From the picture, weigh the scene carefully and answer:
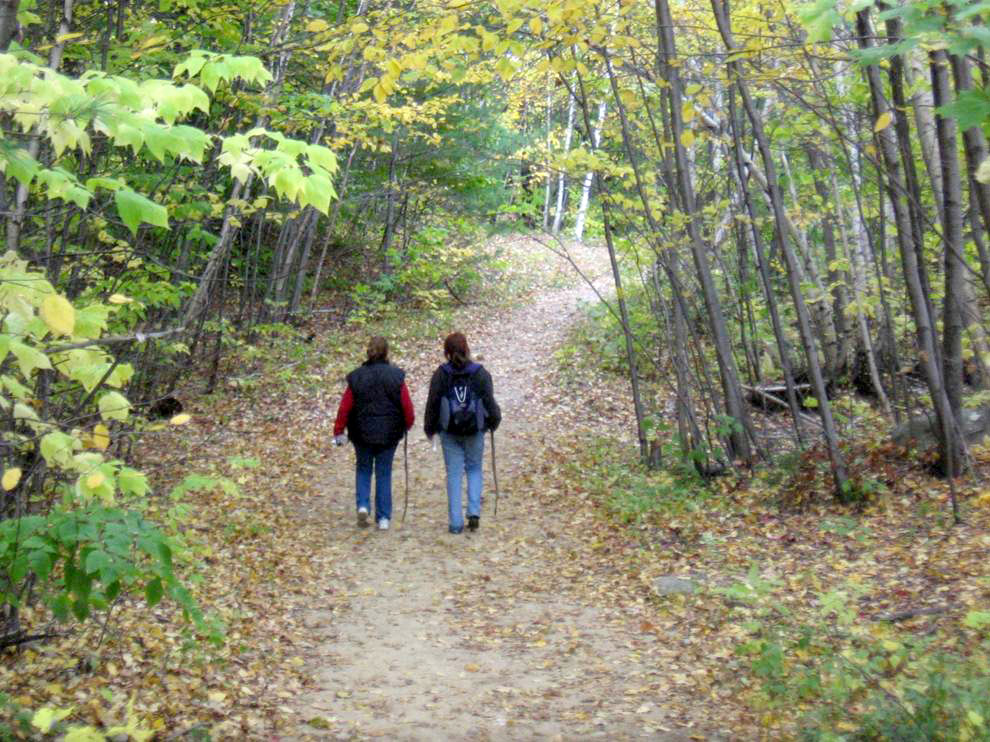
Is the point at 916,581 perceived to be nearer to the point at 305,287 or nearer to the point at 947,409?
the point at 947,409

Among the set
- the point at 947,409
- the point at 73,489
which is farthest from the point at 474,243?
the point at 73,489

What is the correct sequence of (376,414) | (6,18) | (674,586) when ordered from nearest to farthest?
(6,18)
(674,586)
(376,414)

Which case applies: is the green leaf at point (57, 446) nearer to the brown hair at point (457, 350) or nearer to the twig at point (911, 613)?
the twig at point (911, 613)

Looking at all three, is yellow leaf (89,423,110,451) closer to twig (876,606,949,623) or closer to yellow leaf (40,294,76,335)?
yellow leaf (40,294,76,335)

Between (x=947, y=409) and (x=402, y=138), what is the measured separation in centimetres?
1541

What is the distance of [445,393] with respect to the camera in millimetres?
9727

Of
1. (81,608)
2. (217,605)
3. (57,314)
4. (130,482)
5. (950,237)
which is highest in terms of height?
(950,237)

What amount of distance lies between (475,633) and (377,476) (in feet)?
10.6

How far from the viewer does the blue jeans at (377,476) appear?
10031mm

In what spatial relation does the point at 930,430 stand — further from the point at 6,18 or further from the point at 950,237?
the point at 6,18

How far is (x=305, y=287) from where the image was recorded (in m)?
23.3

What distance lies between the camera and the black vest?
9.91m

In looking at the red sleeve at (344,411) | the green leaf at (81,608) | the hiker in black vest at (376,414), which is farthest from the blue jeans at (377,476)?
the green leaf at (81,608)

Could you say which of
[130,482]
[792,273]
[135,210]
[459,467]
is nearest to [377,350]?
[459,467]
